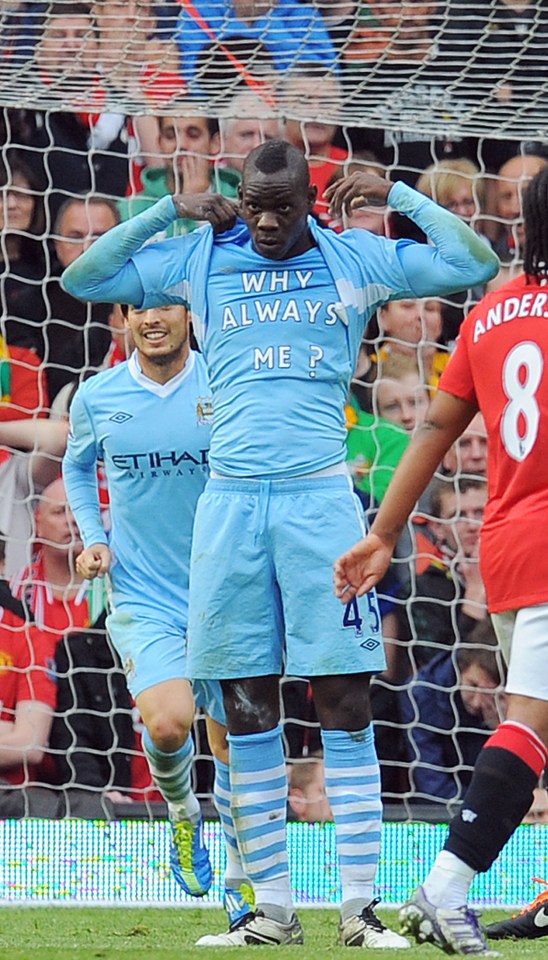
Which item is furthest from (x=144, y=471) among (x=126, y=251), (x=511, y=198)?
(x=511, y=198)

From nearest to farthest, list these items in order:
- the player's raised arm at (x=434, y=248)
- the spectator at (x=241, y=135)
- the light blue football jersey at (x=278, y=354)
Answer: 1. the light blue football jersey at (x=278, y=354)
2. the player's raised arm at (x=434, y=248)
3. the spectator at (x=241, y=135)

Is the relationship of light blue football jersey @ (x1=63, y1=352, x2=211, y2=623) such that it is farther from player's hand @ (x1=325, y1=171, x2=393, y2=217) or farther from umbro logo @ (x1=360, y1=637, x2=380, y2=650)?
umbro logo @ (x1=360, y1=637, x2=380, y2=650)

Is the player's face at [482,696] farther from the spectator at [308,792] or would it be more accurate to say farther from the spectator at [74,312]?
the spectator at [74,312]

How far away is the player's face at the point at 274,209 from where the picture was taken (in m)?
4.20

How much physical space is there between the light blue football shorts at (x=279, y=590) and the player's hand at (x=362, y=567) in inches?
17.2

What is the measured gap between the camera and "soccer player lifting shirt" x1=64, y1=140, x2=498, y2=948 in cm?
407

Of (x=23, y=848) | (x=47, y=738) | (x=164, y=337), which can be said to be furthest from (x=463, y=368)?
(x=47, y=738)

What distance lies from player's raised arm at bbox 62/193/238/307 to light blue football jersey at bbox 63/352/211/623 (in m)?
0.98

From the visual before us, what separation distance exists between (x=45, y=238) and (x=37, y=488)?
108 centimetres

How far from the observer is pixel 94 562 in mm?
5227

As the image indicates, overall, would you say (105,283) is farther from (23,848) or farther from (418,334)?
(418,334)

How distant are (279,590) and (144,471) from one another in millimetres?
1295

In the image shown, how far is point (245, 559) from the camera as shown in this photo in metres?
4.11

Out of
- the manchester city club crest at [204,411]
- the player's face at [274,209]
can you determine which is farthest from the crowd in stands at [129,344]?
the player's face at [274,209]
